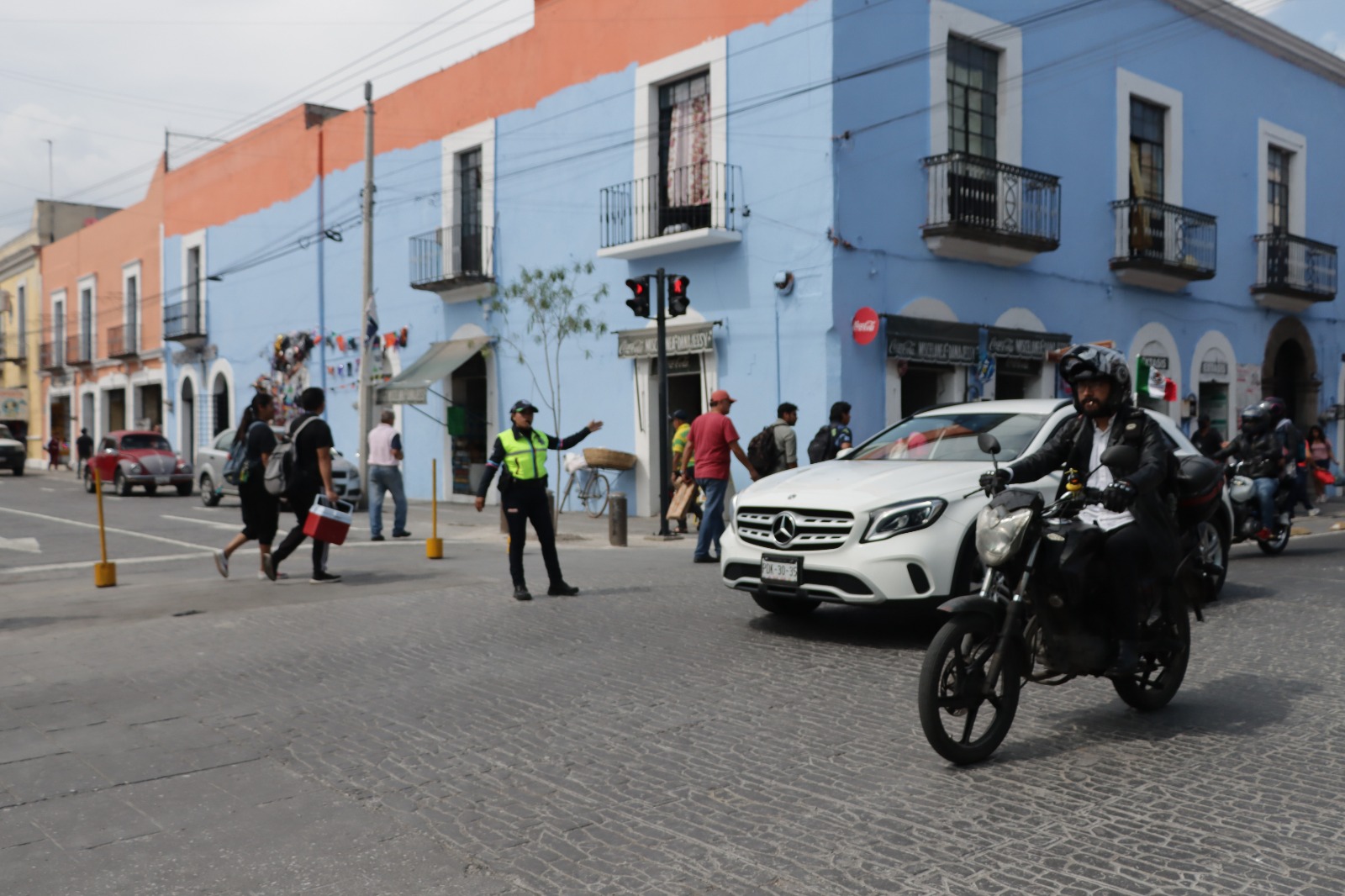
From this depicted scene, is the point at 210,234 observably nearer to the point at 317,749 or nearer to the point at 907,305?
the point at 907,305

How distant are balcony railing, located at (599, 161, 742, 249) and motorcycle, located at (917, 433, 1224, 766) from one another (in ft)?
40.2

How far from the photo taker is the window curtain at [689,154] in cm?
1750

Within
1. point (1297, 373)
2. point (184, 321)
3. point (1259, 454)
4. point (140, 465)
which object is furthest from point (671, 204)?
point (184, 321)

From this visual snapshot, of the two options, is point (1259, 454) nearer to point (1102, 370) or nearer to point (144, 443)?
point (1102, 370)

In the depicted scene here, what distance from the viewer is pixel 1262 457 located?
12305 millimetres

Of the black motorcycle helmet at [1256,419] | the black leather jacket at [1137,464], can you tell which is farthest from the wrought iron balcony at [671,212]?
the black leather jacket at [1137,464]

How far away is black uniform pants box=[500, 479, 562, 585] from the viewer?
9250 mm

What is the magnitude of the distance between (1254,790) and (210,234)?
3167 cm

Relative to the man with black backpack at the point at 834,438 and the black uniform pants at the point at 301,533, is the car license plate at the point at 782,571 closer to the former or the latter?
the black uniform pants at the point at 301,533

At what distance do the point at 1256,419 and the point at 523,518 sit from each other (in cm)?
816

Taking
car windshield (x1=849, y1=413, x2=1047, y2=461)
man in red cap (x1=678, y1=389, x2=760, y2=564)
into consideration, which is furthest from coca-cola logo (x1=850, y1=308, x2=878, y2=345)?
car windshield (x1=849, y1=413, x2=1047, y2=461)

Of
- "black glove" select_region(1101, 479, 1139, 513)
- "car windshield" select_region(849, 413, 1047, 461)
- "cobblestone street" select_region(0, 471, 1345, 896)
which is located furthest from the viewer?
"car windshield" select_region(849, 413, 1047, 461)

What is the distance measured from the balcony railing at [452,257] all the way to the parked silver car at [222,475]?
3.78 m

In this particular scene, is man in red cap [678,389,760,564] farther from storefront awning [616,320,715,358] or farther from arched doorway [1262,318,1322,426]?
arched doorway [1262,318,1322,426]
